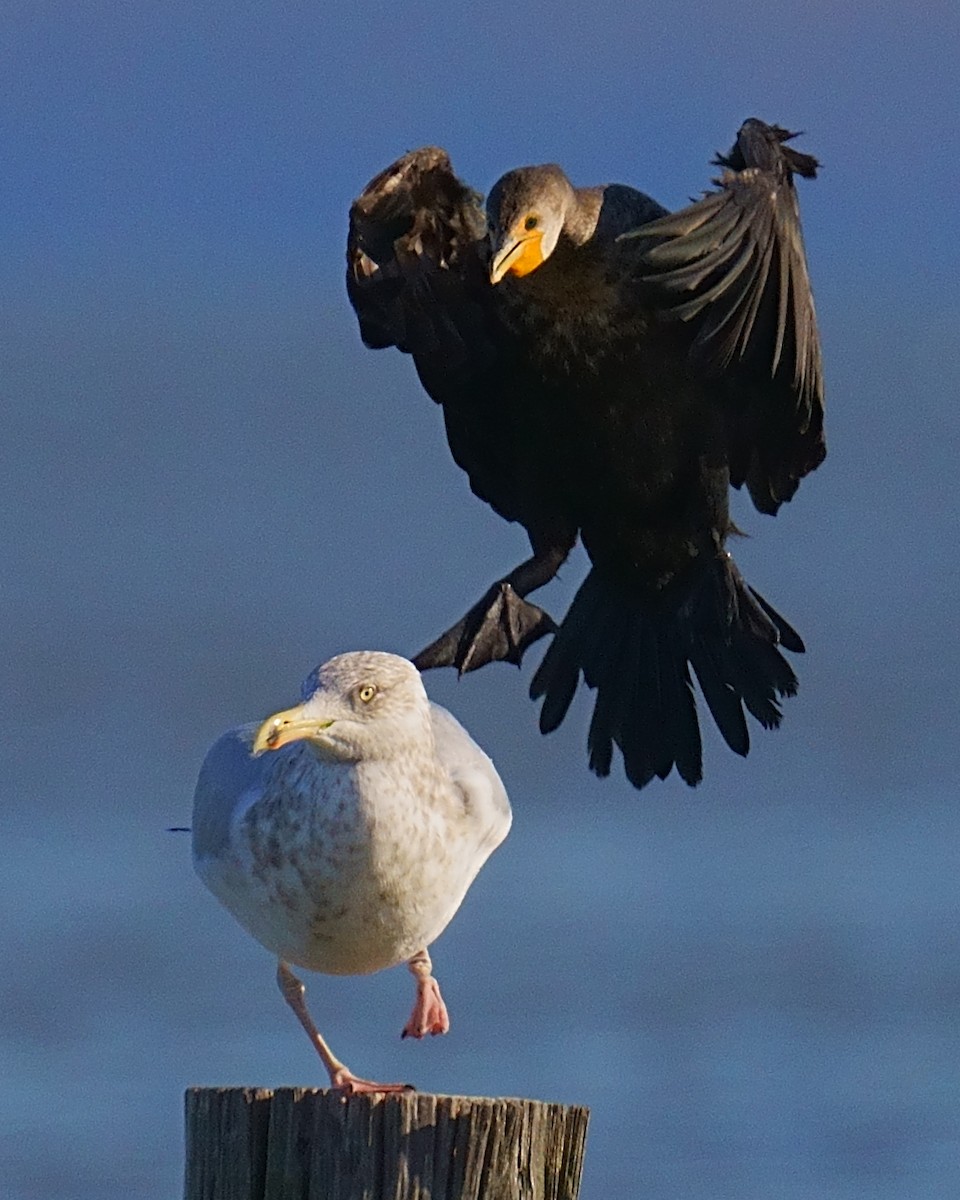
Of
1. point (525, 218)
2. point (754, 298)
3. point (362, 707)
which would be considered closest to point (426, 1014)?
point (362, 707)

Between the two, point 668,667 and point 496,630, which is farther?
point 668,667

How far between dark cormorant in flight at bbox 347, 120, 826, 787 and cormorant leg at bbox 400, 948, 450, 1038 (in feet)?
5.43

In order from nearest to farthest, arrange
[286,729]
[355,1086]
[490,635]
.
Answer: [355,1086], [286,729], [490,635]

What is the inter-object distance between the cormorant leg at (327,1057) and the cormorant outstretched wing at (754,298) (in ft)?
5.89

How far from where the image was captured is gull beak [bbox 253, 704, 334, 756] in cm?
397

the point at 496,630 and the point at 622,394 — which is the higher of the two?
the point at 622,394

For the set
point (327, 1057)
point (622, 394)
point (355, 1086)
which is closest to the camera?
point (355, 1086)

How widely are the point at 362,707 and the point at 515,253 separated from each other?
1.74 meters

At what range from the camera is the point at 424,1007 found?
4488mm

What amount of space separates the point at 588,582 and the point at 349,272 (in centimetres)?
116

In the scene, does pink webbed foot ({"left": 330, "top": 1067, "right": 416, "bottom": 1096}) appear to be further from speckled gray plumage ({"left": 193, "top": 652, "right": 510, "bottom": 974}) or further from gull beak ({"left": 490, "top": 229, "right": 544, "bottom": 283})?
gull beak ({"left": 490, "top": 229, "right": 544, "bottom": 283})

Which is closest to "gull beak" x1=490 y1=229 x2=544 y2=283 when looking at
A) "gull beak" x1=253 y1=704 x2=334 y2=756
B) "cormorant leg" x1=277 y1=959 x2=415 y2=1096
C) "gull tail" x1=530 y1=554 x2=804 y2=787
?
"gull tail" x1=530 y1=554 x2=804 y2=787

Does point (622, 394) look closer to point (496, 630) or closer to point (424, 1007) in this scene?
point (496, 630)

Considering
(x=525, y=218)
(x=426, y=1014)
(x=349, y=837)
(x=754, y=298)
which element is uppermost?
(x=525, y=218)
